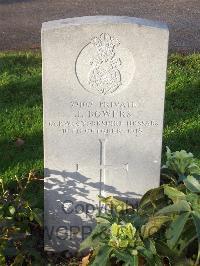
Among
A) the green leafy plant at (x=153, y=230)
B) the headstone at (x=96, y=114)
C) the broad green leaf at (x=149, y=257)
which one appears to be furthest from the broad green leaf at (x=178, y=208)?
the headstone at (x=96, y=114)

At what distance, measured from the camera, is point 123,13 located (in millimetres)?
9078

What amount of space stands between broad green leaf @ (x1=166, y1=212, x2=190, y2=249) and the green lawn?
66.6 inches

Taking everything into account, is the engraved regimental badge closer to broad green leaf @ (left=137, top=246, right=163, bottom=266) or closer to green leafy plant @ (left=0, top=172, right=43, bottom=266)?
green leafy plant @ (left=0, top=172, right=43, bottom=266)

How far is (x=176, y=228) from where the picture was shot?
3115 mm

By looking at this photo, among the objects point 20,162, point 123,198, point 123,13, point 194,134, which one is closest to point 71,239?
point 123,198

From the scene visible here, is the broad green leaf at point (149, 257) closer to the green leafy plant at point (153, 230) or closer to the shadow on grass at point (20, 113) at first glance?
the green leafy plant at point (153, 230)

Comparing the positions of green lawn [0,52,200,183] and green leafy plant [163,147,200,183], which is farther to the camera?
green lawn [0,52,200,183]

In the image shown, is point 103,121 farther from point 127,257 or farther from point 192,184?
point 127,257

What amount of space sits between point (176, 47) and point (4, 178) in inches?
150

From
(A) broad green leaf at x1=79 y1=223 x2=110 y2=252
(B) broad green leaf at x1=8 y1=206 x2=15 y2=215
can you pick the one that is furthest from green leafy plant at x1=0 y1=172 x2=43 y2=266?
(A) broad green leaf at x1=79 y1=223 x2=110 y2=252

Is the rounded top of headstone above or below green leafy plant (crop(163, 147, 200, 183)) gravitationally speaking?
above

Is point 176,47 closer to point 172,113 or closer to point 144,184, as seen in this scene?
point 172,113

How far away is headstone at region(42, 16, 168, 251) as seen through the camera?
322cm

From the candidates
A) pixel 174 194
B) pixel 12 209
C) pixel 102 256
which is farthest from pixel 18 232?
pixel 174 194
